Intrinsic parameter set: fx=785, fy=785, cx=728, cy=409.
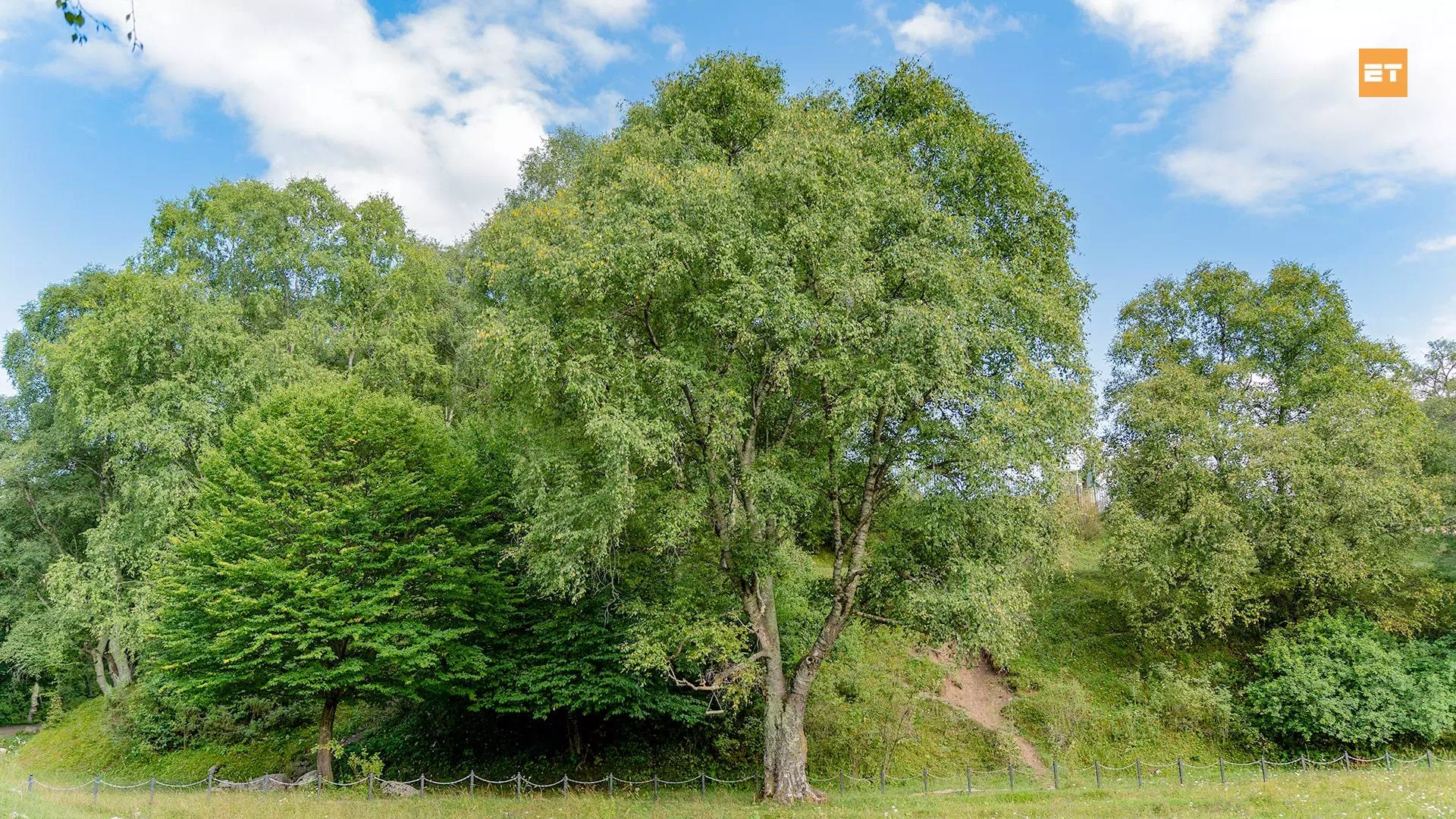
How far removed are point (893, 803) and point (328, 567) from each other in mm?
15626

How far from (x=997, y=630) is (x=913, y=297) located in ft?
22.8

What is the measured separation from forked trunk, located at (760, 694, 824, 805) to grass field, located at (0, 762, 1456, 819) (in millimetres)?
602

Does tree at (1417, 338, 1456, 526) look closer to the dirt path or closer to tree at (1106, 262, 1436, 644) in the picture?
tree at (1106, 262, 1436, 644)

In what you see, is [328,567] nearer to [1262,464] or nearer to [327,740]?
[327,740]

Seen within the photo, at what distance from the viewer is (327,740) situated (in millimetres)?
21391

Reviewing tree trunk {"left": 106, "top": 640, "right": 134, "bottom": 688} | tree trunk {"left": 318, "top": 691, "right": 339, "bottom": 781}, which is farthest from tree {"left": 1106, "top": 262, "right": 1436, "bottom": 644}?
tree trunk {"left": 106, "top": 640, "right": 134, "bottom": 688}

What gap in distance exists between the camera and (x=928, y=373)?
593 inches

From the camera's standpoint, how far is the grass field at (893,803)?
14.4 meters

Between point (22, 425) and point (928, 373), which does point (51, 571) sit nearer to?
point (22, 425)

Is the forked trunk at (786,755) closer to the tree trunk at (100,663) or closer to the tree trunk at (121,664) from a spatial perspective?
the tree trunk at (121,664)

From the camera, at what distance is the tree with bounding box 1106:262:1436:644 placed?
82.7 ft

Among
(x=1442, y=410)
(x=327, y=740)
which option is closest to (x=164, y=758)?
(x=327, y=740)

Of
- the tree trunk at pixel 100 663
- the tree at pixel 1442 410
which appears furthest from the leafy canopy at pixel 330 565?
the tree at pixel 1442 410

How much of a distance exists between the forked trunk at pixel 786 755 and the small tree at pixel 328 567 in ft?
28.2
